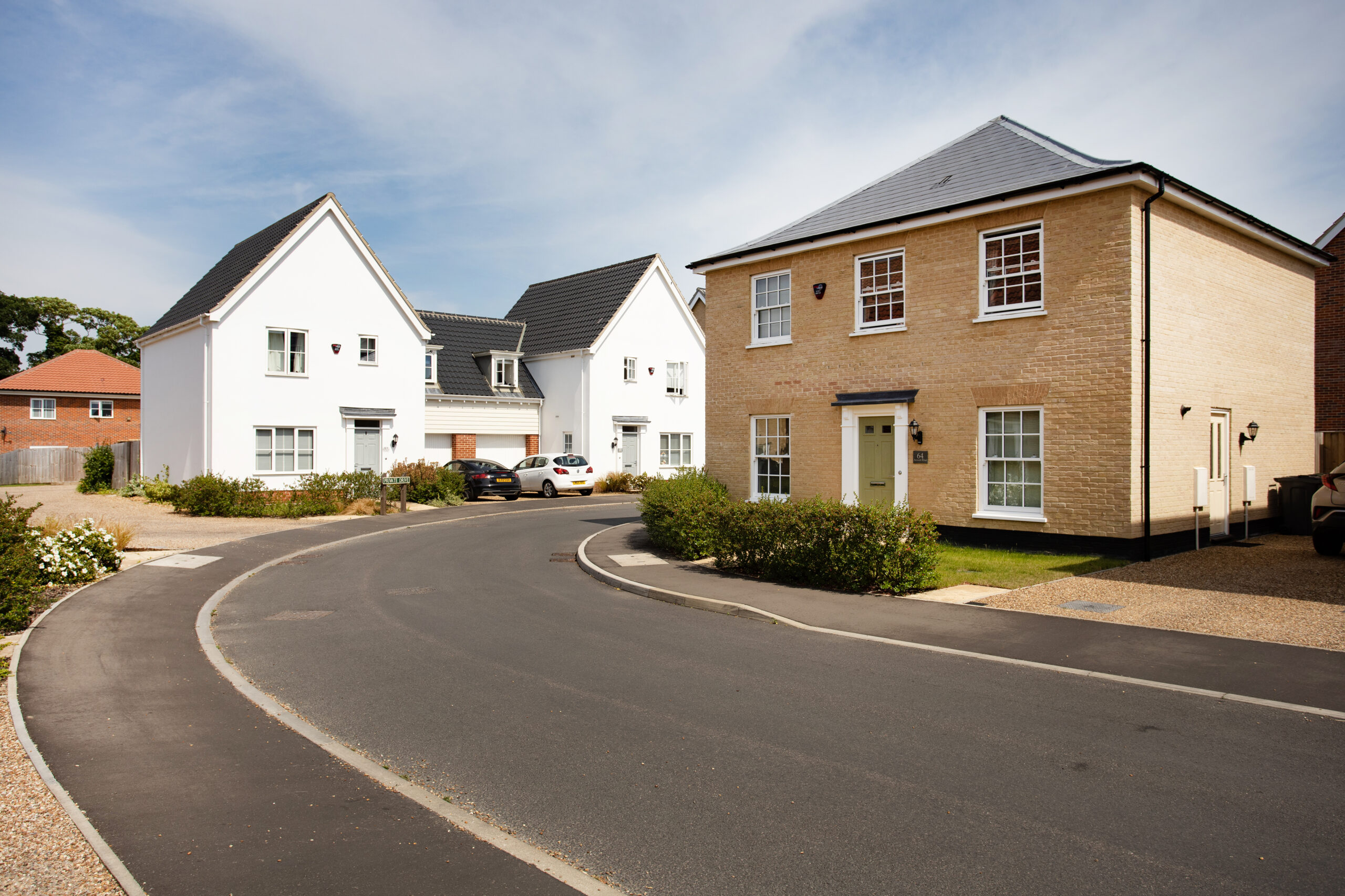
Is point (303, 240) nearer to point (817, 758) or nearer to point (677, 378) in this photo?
point (677, 378)

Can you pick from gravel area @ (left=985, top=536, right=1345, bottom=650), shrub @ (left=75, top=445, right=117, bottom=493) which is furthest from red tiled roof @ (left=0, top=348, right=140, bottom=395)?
gravel area @ (left=985, top=536, right=1345, bottom=650)

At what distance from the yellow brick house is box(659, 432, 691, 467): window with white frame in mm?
18577

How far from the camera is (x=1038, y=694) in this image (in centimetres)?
688

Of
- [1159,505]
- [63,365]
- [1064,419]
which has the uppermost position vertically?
[63,365]

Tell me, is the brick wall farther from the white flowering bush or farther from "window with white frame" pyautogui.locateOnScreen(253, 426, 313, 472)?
"window with white frame" pyautogui.locateOnScreen(253, 426, 313, 472)

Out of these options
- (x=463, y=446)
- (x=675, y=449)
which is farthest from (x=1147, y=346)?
(x=463, y=446)

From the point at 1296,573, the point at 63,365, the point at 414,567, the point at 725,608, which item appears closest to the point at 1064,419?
the point at 1296,573

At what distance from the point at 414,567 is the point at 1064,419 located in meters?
11.2

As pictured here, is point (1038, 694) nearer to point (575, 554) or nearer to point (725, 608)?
point (725, 608)

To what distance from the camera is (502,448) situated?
36719mm

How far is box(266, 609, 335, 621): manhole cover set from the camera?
34.3ft

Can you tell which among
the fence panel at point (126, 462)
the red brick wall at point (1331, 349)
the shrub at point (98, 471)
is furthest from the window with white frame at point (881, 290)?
the shrub at point (98, 471)

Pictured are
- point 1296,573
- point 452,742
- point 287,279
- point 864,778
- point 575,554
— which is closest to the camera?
point 864,778

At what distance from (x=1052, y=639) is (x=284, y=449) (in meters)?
25.3
